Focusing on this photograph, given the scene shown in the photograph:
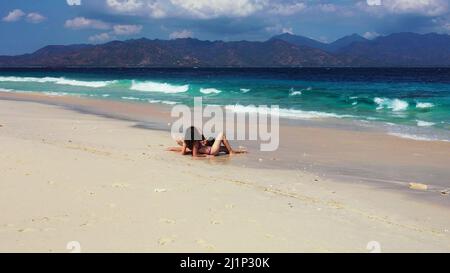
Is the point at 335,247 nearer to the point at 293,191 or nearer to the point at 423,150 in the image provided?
the point at 293,191

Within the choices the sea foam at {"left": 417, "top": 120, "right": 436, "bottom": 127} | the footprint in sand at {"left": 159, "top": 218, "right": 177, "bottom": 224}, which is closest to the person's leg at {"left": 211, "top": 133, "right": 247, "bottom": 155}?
the footprint in sand at {"left": 159, "top": 218, "right": 177, "bottom": 224}

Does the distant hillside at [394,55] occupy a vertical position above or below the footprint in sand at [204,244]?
above

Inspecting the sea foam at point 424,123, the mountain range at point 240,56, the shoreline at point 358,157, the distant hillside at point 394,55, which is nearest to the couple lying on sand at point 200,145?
the shoreline at point 358,157

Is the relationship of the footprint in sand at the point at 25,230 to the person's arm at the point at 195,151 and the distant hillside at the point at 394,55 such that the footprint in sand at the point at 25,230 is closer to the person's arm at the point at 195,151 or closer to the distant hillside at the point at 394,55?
the person's arm at the point at 195,151

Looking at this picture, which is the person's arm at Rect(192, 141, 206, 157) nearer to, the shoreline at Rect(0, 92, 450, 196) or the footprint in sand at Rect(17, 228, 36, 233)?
the shoreline at Rect(0, 92, 450, 196)

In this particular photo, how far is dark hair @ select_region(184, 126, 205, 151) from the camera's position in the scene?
10.3 meters

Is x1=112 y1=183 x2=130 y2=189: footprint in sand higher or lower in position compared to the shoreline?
higher

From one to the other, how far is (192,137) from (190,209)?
183 inches

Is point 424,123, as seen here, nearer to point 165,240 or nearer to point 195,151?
point 195,151

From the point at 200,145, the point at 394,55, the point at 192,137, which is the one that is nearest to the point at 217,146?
the point at 200,145

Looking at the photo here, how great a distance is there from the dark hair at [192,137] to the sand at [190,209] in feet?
3.20

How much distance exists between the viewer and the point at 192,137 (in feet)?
33.7

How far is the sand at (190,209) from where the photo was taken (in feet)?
15.4

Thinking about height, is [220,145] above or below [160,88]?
below
